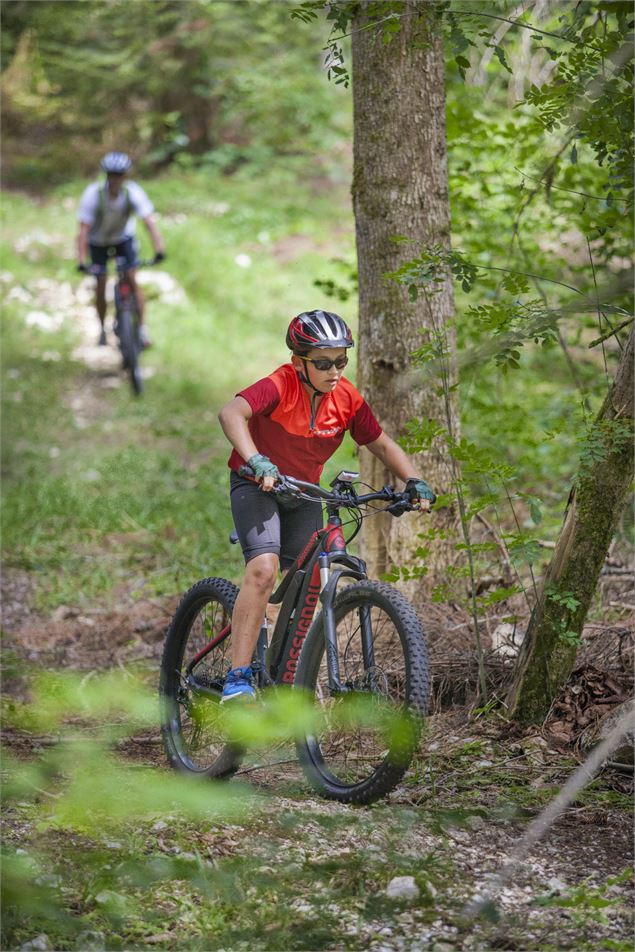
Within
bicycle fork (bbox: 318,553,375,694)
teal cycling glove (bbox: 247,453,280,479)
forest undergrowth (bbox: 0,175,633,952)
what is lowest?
forest undergrowth (bbox: 0,175,633,952)

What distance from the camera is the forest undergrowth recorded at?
3211 millimetres

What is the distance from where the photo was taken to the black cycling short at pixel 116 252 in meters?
11.5

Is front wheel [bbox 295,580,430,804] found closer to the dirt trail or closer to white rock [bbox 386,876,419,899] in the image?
the dirt trail

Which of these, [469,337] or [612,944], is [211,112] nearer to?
[469,337]

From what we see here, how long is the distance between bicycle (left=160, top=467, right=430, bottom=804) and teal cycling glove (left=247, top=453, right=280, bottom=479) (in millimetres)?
65

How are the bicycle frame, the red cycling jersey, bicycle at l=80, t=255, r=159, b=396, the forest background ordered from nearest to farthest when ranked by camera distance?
the bicycle frame, the red cycling jersey, the forest background, bicycle at l=80, t=255, r=159, b=396

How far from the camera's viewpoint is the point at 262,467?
159 inches

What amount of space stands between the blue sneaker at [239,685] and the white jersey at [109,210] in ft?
25.4

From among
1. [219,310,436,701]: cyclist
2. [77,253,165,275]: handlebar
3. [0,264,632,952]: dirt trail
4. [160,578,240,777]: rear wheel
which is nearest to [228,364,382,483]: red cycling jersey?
[219,310,436,701]: cyclist

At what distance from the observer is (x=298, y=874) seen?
3.48 metres

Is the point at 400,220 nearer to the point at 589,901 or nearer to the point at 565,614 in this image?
the point at 565,614

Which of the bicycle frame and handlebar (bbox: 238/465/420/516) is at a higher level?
handlebar (bbox: 238/465/420/516)

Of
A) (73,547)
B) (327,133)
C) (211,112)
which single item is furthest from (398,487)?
(211,112)


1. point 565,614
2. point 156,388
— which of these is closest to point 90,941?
point 565,614
